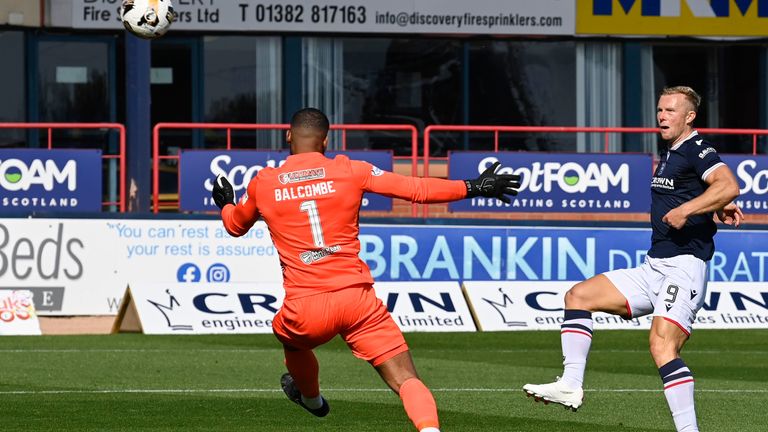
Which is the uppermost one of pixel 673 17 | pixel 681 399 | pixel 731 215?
pixel 673 17

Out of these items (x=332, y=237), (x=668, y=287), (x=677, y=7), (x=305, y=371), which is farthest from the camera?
(x=677, y=7)

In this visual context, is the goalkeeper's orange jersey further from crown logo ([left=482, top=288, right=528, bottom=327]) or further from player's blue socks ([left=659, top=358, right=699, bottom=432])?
crown logo ([left=482, top=288, right=528, bottom=327])

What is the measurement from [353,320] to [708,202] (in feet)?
7.02

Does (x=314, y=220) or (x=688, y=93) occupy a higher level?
(x=688, y=93)

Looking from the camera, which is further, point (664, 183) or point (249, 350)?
point (249, 350)

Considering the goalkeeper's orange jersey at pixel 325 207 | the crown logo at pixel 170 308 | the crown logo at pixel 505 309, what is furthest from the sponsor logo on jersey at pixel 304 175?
the crown logo at pixel 505 309

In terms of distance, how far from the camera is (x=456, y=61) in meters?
24.0

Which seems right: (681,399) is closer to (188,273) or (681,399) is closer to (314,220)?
(314,220)

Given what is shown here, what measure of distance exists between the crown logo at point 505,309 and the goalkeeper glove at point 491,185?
9204 mm

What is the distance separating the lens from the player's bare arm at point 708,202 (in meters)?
8.15

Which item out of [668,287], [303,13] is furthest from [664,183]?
[303,13]

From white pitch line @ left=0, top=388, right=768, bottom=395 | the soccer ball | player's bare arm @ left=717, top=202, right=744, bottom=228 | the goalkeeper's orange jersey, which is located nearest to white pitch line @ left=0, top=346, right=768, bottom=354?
white pitch line @ left=0, top=388, right=768, bottom=395

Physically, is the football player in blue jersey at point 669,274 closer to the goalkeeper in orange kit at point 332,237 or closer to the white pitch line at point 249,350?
the goalkeeper in orange kit at point 332,237

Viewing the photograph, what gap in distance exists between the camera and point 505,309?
17.1 m
